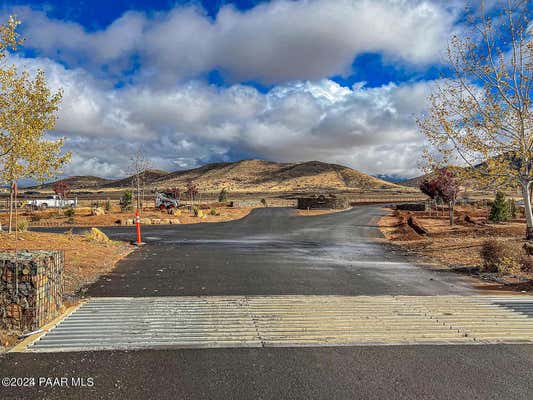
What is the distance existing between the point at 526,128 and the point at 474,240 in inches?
191

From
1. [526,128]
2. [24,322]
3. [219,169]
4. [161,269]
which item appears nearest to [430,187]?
[526,128]

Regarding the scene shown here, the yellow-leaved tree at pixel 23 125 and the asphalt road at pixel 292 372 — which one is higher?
the yellow-leaved tree at pixel 23 125

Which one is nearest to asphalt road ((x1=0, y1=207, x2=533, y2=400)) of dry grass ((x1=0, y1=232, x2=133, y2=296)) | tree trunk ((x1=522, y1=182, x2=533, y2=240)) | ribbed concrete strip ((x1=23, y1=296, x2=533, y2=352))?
ribbed concrete strip ((x1=23, y1=296, x2=533, y2=352))

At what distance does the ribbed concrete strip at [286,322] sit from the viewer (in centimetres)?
476

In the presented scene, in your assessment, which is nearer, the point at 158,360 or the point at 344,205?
the point at 158,360

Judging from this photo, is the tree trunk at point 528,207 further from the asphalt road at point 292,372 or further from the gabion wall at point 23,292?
the gabion wall at point 23,292

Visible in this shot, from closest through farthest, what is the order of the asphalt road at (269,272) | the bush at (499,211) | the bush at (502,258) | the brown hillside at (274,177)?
the asphalt road at (269,272) < the bush at (502,258) < the bush at (499,211) < the brown hillside at (274,177)

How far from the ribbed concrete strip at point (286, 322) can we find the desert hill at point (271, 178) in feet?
410

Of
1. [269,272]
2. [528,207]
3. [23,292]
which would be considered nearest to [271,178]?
[528,207]

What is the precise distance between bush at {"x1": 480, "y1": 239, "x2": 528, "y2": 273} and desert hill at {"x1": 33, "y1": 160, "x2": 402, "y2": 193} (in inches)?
4790

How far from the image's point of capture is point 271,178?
161250mm

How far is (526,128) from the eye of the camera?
38.5 feet

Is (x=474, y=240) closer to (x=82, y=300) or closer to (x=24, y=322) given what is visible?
(x=82, y=300)

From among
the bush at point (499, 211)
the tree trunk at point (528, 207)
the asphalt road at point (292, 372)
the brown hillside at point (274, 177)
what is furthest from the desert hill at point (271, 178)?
the asphalt road at point (292, 372)
